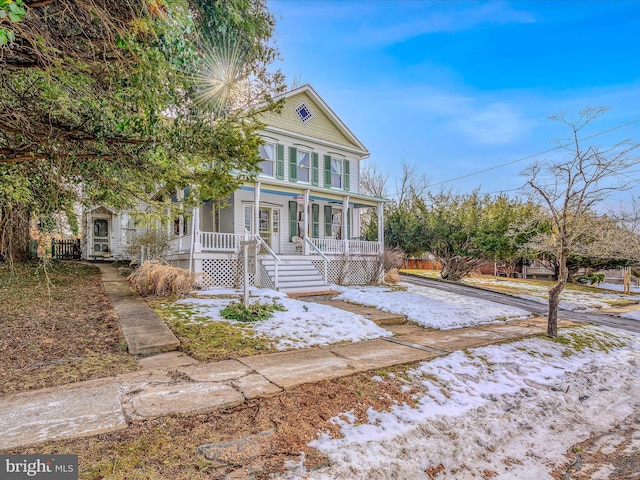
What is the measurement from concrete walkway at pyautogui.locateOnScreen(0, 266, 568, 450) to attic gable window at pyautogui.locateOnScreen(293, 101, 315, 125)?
40.4ft

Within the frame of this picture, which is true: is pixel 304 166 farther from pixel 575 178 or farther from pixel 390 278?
pixel 575 178

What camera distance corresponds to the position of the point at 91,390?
3367mm

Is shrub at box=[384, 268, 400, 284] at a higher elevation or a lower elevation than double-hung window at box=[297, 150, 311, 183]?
lower

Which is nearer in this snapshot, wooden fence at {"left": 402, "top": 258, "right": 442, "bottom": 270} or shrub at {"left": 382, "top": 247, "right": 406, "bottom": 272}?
shrub at {"left": 382, "top": 247, "right": 406, "bottom": 272}

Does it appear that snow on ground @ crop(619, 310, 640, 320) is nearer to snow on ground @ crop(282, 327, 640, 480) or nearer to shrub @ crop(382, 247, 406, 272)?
snow on ground @ crop(282, 327, 640, 480)

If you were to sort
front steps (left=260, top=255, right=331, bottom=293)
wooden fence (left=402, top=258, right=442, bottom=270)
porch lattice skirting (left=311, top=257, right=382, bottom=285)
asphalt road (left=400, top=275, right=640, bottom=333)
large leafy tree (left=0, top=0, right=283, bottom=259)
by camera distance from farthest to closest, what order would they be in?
wooden fence (left=402, top=258, right=442, bottom=270), porch lattice skirting (left=311, top=257, right=382, bottom=285), front steps (left=260, top=255, right=331, bottom=293), asphalt road (left=400, top=275, right=640, bottom=333), large leafy tree (left=0, top=0, right=283, bottom=259)

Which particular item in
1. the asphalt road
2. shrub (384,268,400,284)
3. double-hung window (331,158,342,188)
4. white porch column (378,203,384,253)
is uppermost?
double-hung window (331,158,342,188)

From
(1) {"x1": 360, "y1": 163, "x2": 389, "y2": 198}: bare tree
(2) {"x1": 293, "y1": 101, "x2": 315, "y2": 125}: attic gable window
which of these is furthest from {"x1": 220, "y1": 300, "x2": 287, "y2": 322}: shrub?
(1) {"x1": 360, "y1": 163, "x2": 389, "y2": 198}: bare tree

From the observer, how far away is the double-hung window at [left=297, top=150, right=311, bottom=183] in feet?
50.3

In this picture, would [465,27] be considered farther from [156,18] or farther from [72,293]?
[72,293]

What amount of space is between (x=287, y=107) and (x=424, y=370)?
13.6 m

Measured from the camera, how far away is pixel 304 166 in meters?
15.4

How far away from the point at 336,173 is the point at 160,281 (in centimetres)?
1013

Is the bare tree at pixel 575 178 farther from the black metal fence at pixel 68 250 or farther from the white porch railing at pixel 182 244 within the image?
→ the black metal fence at pixel 68 250
